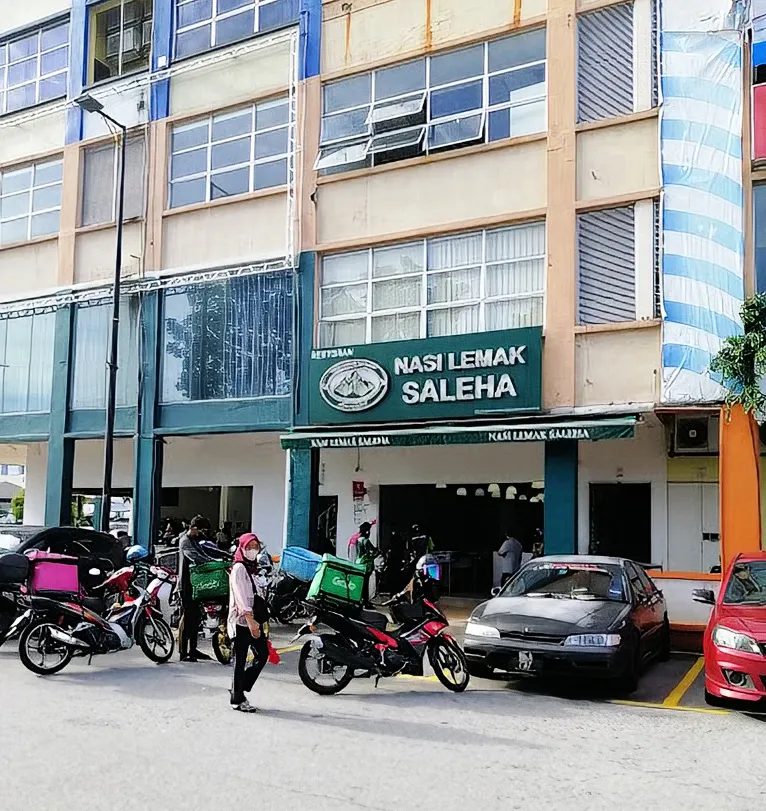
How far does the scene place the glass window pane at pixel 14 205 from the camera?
22.1 metres

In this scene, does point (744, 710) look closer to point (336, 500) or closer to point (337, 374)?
point (337, 374)

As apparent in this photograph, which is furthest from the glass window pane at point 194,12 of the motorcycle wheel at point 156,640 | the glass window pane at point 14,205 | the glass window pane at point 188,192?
the motorcycle wheel at point 156,640

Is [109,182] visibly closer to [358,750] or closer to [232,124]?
[232,124]

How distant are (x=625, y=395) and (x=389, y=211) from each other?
5438 millimetres

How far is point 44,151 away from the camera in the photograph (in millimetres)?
21859

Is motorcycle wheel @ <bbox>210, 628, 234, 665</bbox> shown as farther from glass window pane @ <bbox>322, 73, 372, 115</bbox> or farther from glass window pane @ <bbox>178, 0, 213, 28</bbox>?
glass window pane @ <bbox>178, 0, 213, 28</bbox>

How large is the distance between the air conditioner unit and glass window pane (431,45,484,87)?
6848 mm

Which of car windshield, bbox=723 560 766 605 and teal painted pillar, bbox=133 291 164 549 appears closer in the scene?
car windshield, bbox=723 560 766 605

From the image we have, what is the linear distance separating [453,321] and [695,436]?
4.50 m

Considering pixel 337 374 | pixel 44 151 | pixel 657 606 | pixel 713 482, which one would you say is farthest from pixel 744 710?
pixel 44 151

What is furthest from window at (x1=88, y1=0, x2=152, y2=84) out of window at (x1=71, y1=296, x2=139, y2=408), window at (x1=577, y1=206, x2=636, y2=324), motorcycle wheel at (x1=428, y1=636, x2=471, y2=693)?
motorcycle wheel at (x1=428, y1=636, x2=471, y2=693)

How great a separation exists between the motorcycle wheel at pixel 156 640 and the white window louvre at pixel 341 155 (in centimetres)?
946

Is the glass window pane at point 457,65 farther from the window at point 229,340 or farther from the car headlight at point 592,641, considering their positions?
the car headlight at point 592,641

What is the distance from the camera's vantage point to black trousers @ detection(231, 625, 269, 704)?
879 centimetres
